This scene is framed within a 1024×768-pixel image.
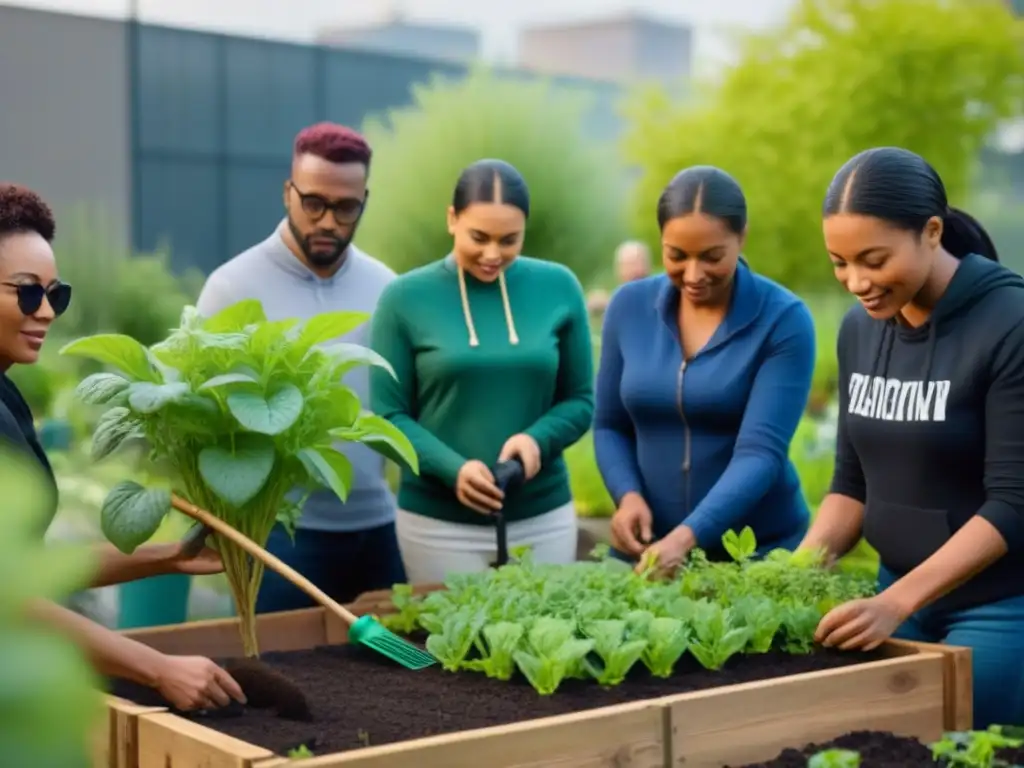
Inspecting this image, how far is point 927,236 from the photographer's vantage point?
8.62 feet

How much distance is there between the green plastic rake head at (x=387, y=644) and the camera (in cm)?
259

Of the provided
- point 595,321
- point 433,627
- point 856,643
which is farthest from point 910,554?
point 595,321

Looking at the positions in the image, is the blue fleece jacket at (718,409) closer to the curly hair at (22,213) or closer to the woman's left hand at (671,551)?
the woman's left hand at (671,551)

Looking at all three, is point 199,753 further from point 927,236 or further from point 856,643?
point 927,236

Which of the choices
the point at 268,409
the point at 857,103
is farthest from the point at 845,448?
the point at 857,103

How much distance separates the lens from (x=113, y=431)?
2.56 metres

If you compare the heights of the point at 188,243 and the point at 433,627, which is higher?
the point at 188,243

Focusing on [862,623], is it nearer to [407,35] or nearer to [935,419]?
[935,419]

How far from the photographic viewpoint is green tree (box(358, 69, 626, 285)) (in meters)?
13.6

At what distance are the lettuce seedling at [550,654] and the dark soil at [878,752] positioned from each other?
34 centimetres

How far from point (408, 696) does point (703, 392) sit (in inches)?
40.6

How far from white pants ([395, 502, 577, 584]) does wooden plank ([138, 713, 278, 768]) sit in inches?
43.7

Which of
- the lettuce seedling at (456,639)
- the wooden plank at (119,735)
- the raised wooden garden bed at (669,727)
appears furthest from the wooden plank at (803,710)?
the wooden plank at (119,735)

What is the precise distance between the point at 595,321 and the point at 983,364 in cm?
1015
